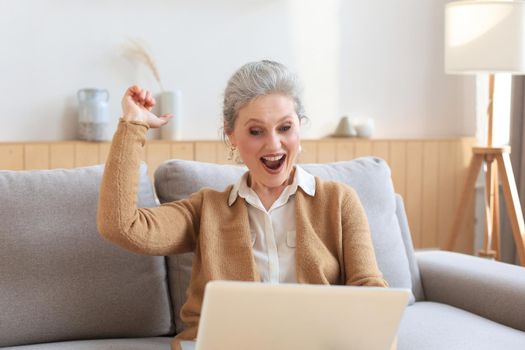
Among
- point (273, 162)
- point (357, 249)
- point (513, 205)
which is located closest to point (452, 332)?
point (357, 249)

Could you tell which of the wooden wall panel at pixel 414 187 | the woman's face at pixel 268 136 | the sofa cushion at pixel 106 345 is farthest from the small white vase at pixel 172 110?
the woman's face at pixel 268 136

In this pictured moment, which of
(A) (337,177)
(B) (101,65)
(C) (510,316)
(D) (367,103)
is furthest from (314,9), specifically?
(C) (510,316)

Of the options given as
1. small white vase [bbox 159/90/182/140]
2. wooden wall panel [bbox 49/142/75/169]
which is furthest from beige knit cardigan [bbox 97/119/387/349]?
small white vase [bbox 159/90/182/140]

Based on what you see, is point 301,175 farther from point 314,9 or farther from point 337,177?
point 314,9

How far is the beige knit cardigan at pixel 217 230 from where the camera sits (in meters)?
1.75

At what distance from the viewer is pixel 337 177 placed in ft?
7.89

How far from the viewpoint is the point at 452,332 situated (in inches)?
85.2

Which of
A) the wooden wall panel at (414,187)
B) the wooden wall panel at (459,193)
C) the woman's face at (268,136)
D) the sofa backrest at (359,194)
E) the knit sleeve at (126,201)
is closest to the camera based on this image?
the knit sleeve at (126,201)

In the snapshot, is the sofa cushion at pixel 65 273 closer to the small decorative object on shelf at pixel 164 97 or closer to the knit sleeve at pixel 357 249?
the knit sleeve at pixel 357 249

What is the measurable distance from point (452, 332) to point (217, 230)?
0.73 metres

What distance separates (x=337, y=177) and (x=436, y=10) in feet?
7.77

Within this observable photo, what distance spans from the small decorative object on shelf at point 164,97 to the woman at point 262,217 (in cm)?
195

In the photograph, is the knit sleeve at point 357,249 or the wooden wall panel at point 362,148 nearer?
the knit sleeve at point 357,249

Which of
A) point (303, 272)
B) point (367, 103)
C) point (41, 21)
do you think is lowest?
point (303, 272)
